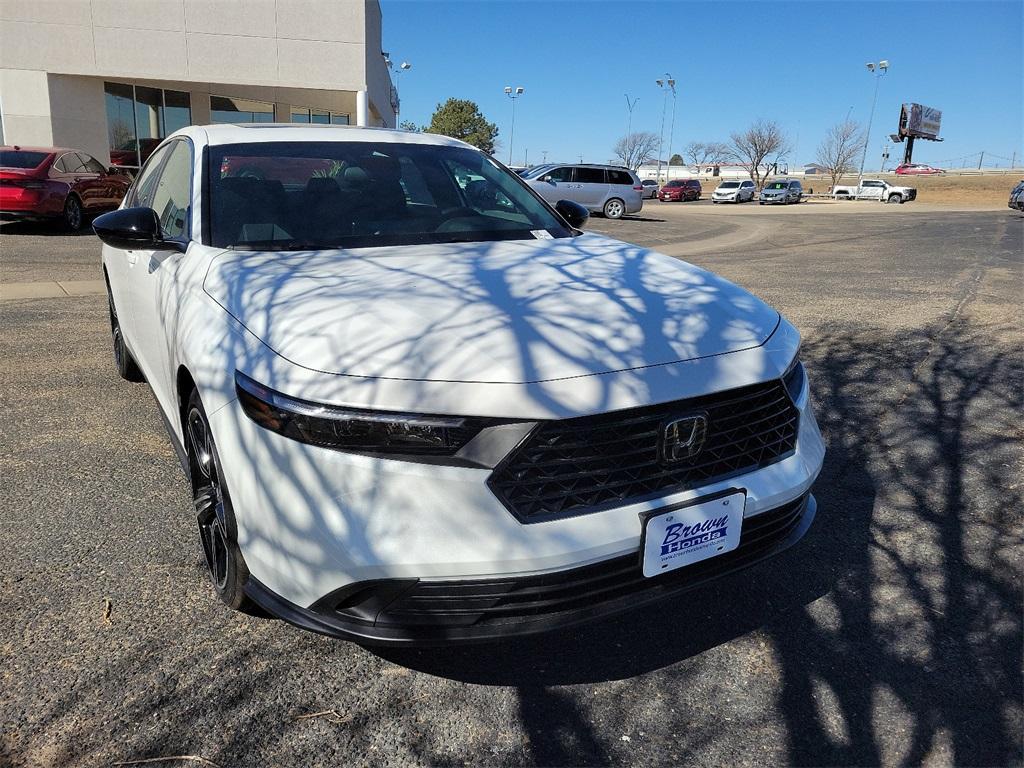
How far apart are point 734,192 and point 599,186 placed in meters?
26.7

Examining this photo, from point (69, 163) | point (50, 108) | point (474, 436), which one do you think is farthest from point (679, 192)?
point (474, 436)

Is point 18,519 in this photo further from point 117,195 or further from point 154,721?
point 117,195

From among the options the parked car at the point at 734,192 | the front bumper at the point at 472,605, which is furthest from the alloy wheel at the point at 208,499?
the parked car at the point at 734,192

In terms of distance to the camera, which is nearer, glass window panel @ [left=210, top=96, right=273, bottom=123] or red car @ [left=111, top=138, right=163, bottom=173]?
red car @ [left=111, top=138, right=163, bottom=173]

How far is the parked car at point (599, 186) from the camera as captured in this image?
84.2 feet

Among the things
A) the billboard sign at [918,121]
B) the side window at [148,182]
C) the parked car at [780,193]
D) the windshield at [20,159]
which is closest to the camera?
the side window at [148,182]

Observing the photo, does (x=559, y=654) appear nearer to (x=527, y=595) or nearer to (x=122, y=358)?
(x=527, y=595)

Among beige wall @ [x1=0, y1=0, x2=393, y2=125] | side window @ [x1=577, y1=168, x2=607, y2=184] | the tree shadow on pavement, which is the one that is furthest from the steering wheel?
side window @ [x1=577, y1=168, x2=607, y2=184]

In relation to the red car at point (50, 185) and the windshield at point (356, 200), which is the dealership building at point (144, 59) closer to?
the red car at point (50, 185)

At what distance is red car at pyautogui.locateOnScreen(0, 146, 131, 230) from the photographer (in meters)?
13.4

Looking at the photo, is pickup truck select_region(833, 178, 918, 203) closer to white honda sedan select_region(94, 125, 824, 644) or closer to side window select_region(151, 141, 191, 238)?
side window select_region(151, 141, 191, 238)

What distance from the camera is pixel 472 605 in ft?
6.60

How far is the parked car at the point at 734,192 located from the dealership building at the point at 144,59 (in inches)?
1183

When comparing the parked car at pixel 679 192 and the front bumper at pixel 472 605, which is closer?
the front bumper at pixel 472 605
